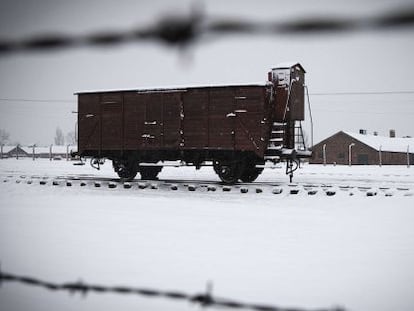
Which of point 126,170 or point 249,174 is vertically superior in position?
point 126,170

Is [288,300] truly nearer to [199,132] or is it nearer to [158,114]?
[199,132]

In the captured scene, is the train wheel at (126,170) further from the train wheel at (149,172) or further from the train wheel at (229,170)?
the train wheel at (229,170)

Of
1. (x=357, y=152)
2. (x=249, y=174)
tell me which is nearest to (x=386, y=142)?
(x=357, y=152)

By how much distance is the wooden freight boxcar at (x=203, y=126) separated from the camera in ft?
51.5

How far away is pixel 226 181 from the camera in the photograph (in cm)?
1641

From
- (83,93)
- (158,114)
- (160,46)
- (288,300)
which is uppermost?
(83,93)

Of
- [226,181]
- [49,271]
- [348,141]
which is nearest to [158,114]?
[226,181]

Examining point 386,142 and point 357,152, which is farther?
point 386,142

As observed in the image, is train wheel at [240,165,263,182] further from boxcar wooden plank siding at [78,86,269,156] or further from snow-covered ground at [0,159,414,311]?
snow-covered ground at [0,159,414,311]

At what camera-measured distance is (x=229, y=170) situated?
16328 mm

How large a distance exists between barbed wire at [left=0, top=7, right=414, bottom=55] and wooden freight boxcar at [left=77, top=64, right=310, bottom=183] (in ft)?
43.4

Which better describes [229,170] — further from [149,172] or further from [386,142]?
[386,142]

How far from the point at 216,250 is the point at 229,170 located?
1031cm

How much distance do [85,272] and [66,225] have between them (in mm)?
3271
